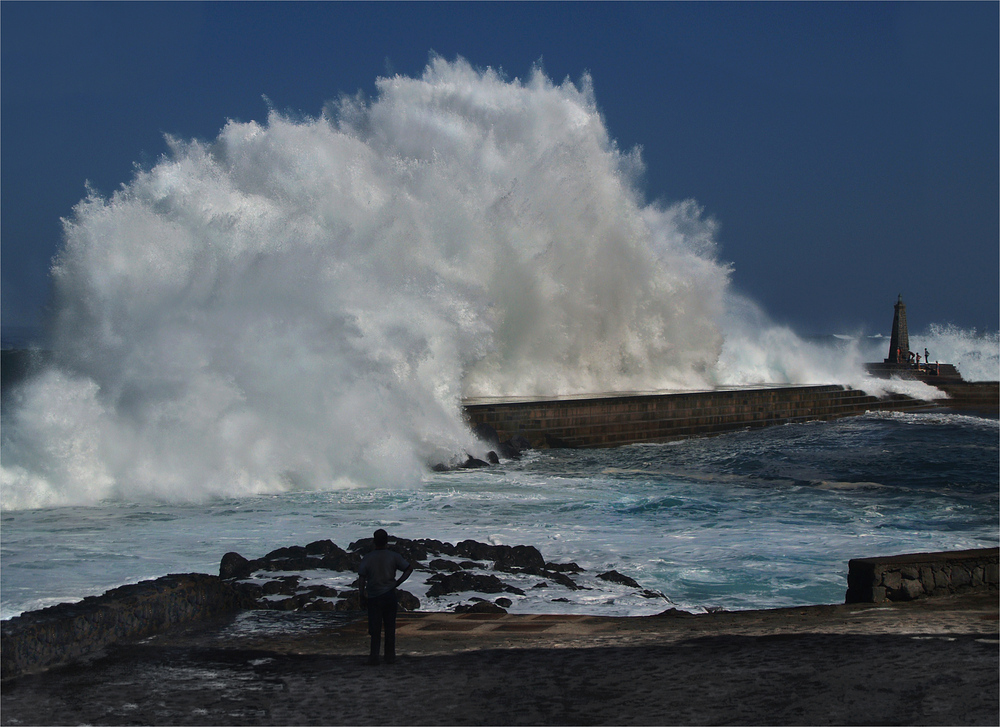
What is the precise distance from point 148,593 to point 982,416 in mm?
24098

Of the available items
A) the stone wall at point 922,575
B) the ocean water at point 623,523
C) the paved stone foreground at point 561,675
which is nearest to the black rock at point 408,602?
the ocean water at point 623,523

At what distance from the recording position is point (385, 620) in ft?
14.9

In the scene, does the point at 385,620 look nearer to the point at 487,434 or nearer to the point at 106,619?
the point at 106,619

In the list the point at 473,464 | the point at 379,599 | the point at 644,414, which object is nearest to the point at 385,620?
the point at 379,599

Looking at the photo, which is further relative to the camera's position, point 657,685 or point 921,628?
point 921,628

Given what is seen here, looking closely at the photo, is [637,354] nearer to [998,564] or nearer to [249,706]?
[998,564]

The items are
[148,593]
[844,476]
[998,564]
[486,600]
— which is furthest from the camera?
[844,476]

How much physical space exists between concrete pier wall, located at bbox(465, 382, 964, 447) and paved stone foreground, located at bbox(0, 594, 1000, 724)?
1161cm

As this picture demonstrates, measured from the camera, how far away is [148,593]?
534 centimetres

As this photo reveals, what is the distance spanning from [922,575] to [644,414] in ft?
41.4

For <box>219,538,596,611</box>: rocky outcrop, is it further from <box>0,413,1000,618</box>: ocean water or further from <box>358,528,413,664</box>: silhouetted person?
<box>358,528,413,664</box>: silhouetted person

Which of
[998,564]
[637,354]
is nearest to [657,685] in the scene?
[998,564]

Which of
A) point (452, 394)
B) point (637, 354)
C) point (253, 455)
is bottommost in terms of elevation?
point (253, 455)

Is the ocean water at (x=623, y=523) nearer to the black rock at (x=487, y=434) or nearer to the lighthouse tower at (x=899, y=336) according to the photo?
the black rock at (x=487, y=434)
